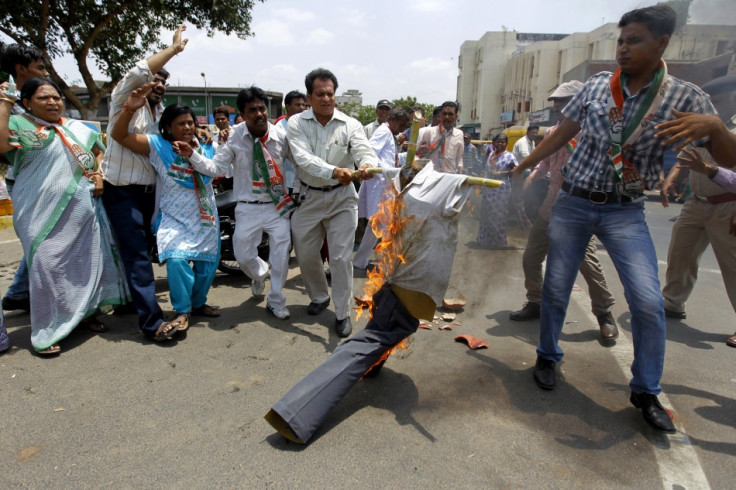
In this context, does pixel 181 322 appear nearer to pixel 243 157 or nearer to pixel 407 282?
pixel 243 157

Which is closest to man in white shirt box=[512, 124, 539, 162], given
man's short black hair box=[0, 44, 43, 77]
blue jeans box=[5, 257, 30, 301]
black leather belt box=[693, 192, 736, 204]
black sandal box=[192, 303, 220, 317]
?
black leather belt box=[693, 192, 736, 204]

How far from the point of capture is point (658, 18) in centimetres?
245

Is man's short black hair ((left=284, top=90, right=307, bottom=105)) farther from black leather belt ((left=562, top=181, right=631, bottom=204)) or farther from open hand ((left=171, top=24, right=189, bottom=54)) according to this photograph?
black leather belt ((left=562, top=181, right=631, bottom=204))

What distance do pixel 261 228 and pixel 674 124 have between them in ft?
9.96

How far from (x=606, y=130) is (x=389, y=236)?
138 centimetres

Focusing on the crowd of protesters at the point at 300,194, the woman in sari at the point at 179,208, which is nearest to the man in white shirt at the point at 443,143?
the crowd of protesters at the point at 300,194

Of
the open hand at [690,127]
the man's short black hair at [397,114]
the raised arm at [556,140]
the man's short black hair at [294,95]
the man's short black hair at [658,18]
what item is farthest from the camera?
the man's short black hair at [397,114]

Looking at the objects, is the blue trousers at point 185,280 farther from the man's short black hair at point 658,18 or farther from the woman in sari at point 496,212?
the woman in sari at point 496,212

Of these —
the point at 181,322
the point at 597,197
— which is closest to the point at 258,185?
the point at 181,322

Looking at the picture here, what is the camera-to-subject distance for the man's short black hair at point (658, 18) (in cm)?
245

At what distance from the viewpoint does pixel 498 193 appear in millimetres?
7062

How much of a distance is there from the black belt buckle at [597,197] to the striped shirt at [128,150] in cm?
310

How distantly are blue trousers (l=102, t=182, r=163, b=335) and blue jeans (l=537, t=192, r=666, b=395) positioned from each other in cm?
282

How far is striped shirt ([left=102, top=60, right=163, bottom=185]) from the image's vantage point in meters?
3.34
